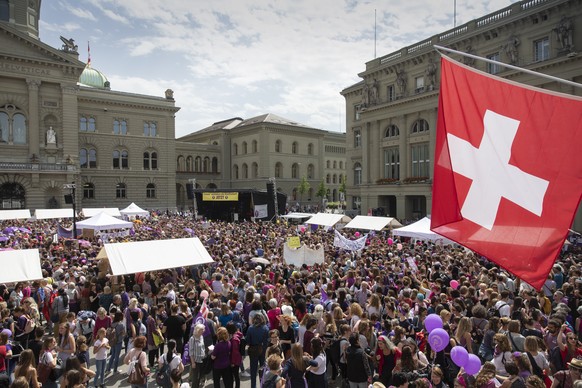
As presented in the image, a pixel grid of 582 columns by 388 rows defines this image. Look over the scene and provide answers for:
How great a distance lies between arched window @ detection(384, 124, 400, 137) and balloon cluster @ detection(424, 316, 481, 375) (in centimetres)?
3731

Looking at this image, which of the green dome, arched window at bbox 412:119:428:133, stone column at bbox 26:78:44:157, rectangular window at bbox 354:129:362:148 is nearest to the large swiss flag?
arched window at bbox 412:119:428:133

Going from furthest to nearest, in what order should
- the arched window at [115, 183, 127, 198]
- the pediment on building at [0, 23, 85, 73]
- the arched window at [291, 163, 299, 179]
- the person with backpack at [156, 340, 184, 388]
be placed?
the arched window at [291, 163, 299, 179]
the arched window at [115, 183, 127, 198]
the pediment on building at [0, 23, 85, 73]
the person with backpack at [156, 340, 184, 388]

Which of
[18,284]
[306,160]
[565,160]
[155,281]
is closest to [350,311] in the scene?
[565,160]

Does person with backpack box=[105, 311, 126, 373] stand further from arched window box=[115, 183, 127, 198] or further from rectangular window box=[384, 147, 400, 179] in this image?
arched window box=[115, 183, 127, 198]

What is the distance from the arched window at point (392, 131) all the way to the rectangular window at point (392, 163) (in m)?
1.50

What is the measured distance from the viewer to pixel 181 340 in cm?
924

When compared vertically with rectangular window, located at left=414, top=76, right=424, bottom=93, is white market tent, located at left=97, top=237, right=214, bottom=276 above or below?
below

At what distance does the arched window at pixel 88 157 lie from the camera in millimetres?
57375

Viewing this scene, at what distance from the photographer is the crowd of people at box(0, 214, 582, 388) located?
20.2 feet

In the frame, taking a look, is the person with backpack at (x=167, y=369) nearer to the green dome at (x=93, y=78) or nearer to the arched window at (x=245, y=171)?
the arched window at (x=245, y=171)

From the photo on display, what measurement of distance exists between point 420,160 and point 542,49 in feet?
44.2

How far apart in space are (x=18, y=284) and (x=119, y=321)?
14.5 feet

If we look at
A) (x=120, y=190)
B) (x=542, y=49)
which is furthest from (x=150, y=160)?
(x=542, y=49)

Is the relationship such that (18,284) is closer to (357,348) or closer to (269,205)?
(357,348)
